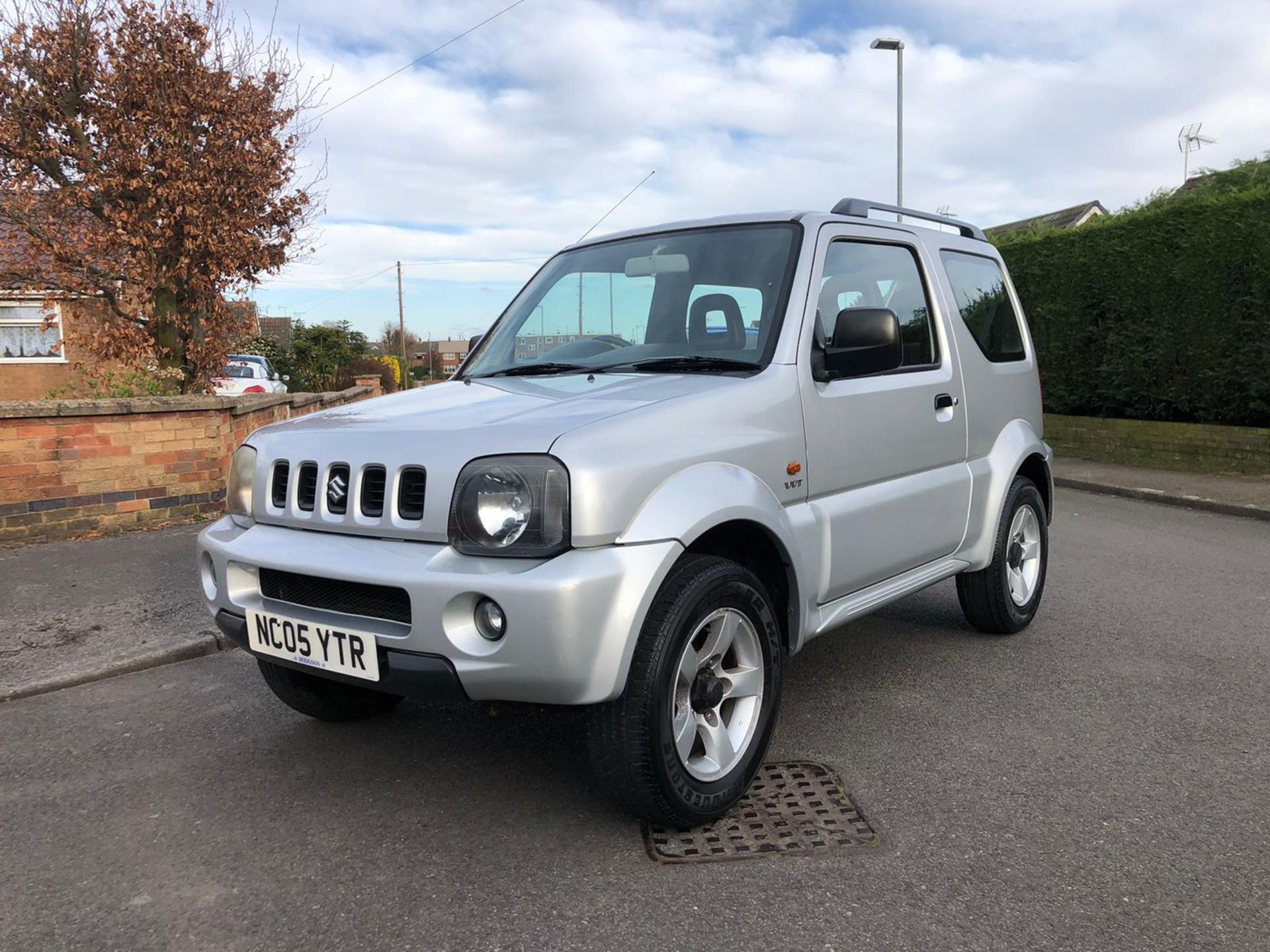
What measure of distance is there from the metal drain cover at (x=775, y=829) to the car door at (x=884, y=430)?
2.13 ft

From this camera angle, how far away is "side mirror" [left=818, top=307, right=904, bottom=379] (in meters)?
3.42

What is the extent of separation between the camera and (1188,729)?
12.2 ft

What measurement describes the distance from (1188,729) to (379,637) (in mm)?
2983

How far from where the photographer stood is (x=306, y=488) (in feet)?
10.1

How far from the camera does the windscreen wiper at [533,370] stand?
12.3 ft

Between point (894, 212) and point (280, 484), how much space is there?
2.88 m

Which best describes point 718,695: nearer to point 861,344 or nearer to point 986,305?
point 861,344

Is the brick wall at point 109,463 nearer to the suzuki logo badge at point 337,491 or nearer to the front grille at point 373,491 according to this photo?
the suzuki logo badge at point 337,491

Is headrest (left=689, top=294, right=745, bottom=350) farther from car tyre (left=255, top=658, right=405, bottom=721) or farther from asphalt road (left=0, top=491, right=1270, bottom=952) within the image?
car tyre (left=255, top=658, right=405, bottom=721)

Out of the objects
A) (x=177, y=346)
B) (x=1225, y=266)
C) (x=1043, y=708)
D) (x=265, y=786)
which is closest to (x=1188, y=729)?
(x=1043, y=708)

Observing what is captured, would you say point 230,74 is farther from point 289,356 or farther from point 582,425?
point 289,356

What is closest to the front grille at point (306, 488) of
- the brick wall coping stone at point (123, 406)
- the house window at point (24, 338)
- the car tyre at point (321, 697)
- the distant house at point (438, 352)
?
the car tyre at point (321, 697)

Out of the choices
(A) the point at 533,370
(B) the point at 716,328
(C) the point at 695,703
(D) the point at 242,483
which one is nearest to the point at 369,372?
(A) the point at 533,370

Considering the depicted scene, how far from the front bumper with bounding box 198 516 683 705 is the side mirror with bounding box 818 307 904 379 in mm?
1139
